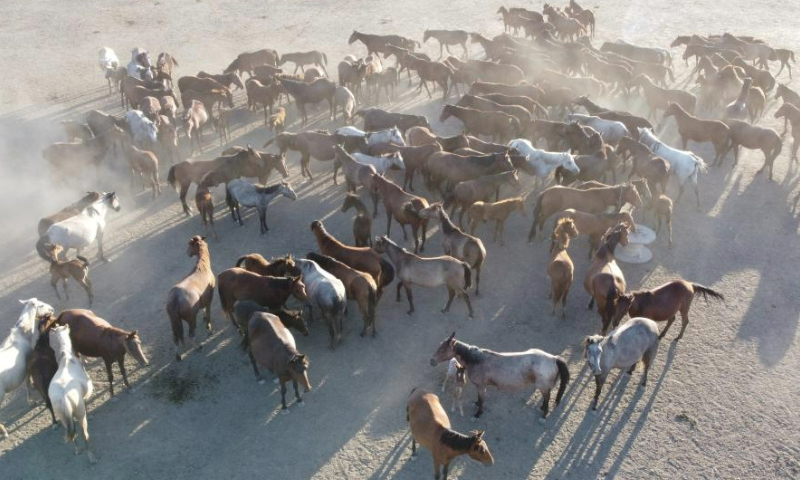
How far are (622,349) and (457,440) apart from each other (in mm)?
3294

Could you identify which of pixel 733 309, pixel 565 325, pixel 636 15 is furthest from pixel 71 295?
pixel 636 15

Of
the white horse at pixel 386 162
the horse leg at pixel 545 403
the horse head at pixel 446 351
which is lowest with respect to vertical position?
the horse leg at pixel 545 403

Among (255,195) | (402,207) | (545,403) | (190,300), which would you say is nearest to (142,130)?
(255,195)

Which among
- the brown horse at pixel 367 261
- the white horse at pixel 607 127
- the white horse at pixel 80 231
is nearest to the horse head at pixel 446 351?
the brown horse at pixel 367 261

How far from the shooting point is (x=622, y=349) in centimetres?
957

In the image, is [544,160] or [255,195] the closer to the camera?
[255,195]

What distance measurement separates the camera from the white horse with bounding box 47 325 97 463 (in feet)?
27.8

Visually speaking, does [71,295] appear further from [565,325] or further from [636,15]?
[636,15]

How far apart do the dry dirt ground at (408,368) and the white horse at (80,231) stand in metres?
0.70

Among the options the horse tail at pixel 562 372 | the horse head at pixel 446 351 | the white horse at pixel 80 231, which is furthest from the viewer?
the white horse at pixel 80 231

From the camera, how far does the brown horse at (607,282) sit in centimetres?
1061

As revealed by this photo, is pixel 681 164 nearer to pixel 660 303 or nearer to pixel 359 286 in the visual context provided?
pixel 660 303

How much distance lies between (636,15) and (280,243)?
2583 cm

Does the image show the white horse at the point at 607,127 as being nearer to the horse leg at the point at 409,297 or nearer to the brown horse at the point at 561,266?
the brown horse at the point at 561,266
